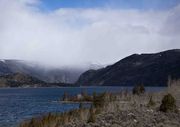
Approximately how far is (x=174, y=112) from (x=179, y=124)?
19.7 ft

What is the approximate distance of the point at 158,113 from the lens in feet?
99.3

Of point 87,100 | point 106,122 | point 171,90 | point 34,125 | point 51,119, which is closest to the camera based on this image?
point 106,122

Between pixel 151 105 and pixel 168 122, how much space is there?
434 inches

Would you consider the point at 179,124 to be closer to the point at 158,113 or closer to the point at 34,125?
the point at 158,113

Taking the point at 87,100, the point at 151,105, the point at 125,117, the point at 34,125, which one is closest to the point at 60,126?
the point at 34,125

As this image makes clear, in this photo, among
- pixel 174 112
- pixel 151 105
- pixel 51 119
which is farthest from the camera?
pixel 151 105

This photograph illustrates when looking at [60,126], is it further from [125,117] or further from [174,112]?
[174,112]

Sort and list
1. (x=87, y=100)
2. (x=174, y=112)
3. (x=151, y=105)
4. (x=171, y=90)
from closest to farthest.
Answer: (x=174, y=112) < (x=151, y=105) < (x=171, y=90) < (x=87, y=100)

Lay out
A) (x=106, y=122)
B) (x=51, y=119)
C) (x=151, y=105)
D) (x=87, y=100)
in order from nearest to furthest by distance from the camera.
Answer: (x=106, y=122) → (x=51, y=119) → (x=151, y=105) → (x=87, y=100)

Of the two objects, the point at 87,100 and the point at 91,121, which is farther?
the point at 87,100

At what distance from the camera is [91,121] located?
2531 cm


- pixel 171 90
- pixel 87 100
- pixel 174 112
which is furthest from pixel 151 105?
pixel 87 100

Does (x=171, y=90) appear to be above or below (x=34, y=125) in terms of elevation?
above

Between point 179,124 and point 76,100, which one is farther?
point 76,100
